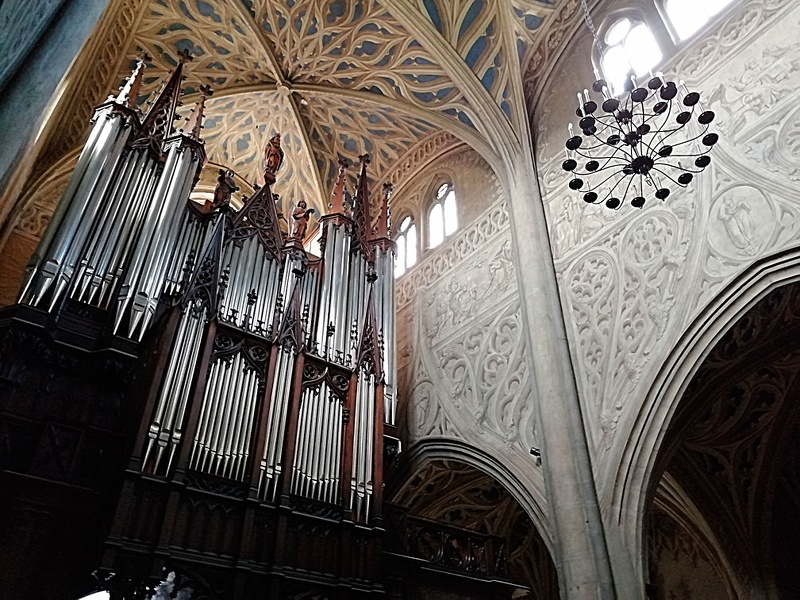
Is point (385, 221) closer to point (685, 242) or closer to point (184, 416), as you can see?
point (685, 242)

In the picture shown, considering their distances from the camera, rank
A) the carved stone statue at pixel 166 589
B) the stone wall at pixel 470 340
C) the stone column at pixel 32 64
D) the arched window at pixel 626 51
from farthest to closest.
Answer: the arched window at pixel 626 51, the stone wall at pixel 470 340, the carved stone statue at pixel 166 589, the stone column at pixel 32 64

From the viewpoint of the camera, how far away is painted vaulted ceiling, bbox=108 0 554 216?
38.2 feet

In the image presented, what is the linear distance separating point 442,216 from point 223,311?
17.6 ft

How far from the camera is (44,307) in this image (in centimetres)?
796

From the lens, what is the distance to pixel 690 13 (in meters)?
9.28

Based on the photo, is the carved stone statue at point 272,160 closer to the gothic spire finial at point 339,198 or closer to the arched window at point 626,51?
the gothic spire finial at point 339,198

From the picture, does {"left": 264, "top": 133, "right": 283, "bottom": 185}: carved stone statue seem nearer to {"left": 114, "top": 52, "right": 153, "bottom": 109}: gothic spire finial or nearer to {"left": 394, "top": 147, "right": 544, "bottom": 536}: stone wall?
{"left": 114, "top": 52, "right": 153, "bottom": 109}: gothic spire finial

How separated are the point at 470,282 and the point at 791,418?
17.4 ft

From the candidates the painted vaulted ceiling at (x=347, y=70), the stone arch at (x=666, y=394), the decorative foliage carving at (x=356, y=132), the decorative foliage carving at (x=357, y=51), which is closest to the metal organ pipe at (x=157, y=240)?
the painted vaulted ceiling at (x=347, y=70)

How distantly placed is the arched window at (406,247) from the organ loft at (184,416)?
2631 millimetres

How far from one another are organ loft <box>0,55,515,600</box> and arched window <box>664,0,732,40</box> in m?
6.23

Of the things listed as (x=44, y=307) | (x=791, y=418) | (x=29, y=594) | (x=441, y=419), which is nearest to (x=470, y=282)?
(x=441, y=419)

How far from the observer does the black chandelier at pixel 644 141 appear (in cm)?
646

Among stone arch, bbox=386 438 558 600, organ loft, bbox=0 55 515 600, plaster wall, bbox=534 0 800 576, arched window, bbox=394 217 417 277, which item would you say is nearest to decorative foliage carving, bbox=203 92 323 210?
arched window, bbox=394 217 417 277
